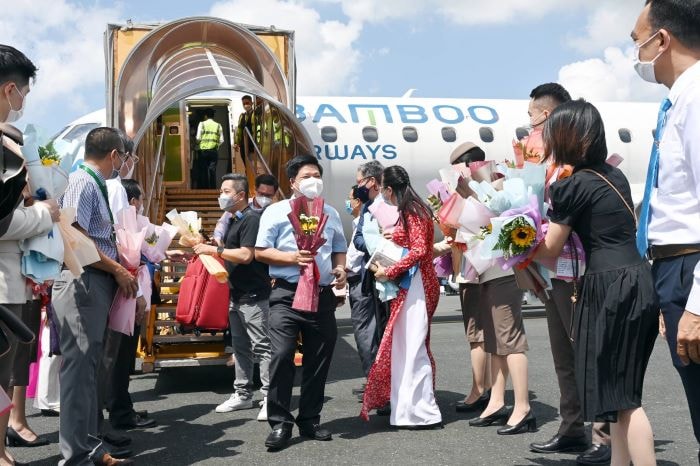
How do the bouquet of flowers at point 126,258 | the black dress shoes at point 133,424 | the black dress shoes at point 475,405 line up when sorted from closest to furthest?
the bouquet of flowers at point 126,258 < the black dress shoes at point 133,424 < the black dress shoes at point 475,405

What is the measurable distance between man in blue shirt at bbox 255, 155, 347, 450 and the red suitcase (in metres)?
1.71

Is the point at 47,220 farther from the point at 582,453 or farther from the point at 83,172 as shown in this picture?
the point at 582,453

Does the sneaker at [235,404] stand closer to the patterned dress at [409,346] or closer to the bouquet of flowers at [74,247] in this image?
the patterned dress at [409,346]

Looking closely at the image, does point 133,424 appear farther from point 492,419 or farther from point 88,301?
point 492,419

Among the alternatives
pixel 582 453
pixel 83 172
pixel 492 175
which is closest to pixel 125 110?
pixel 83 172

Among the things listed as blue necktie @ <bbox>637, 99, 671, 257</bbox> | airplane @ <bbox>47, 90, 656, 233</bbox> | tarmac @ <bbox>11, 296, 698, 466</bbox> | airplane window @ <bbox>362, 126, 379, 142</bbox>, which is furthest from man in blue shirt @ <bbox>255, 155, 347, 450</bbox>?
airplane window @ <bbox>362, 126, 379, 142</bbox>

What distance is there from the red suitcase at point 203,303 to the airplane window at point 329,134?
802 cm

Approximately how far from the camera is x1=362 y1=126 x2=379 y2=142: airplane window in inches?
586

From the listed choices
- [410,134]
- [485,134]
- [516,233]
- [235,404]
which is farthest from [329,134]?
[516,233]

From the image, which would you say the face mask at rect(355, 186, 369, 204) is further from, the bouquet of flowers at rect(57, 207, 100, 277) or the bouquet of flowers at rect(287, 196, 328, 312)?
the bouquet of flowers at rect(57, 207, 100, 277)

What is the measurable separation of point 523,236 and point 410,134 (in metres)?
11.7

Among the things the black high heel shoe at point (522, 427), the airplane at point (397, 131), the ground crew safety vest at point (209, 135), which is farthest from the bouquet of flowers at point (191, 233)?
the airplane at point (397, 131)

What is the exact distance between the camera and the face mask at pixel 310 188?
5391 mm

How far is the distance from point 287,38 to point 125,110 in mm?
2311
